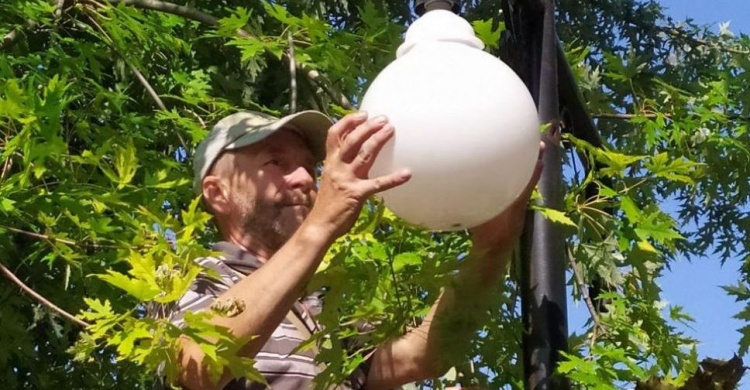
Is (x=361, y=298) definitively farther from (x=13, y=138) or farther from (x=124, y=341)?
(x=13, y=138)

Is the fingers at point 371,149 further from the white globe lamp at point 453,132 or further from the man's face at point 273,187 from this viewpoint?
the man's face at point 273,187

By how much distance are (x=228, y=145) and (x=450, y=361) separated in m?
0.65

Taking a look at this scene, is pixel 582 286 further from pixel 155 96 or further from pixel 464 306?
pixel 155 96

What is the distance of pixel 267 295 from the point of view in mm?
1858

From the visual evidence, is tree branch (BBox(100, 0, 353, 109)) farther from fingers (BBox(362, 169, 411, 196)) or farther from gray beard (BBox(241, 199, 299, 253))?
fingers (BBox(362, 169, 411, 196))

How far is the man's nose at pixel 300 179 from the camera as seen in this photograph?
2.41 meters

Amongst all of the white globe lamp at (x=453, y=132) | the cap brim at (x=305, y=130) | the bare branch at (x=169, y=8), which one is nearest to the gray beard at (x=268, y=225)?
the cap brim at (x=305, y=130)

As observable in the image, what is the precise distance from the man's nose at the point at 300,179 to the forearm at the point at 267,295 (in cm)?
A: 51

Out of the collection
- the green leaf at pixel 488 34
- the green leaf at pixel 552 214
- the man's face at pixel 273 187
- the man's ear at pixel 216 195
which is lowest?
the man's ear at pixel 216 195

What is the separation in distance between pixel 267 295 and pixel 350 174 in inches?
11.2

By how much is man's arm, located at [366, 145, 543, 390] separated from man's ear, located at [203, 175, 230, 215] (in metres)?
0.48

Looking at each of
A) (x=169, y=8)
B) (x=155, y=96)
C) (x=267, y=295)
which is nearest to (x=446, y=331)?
(x=267, y=295)

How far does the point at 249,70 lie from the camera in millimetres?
4656

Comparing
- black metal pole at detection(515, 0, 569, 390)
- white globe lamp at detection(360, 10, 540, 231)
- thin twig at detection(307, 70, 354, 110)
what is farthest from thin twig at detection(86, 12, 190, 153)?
white globe lamp at detection(360, 10, 540, 231)
